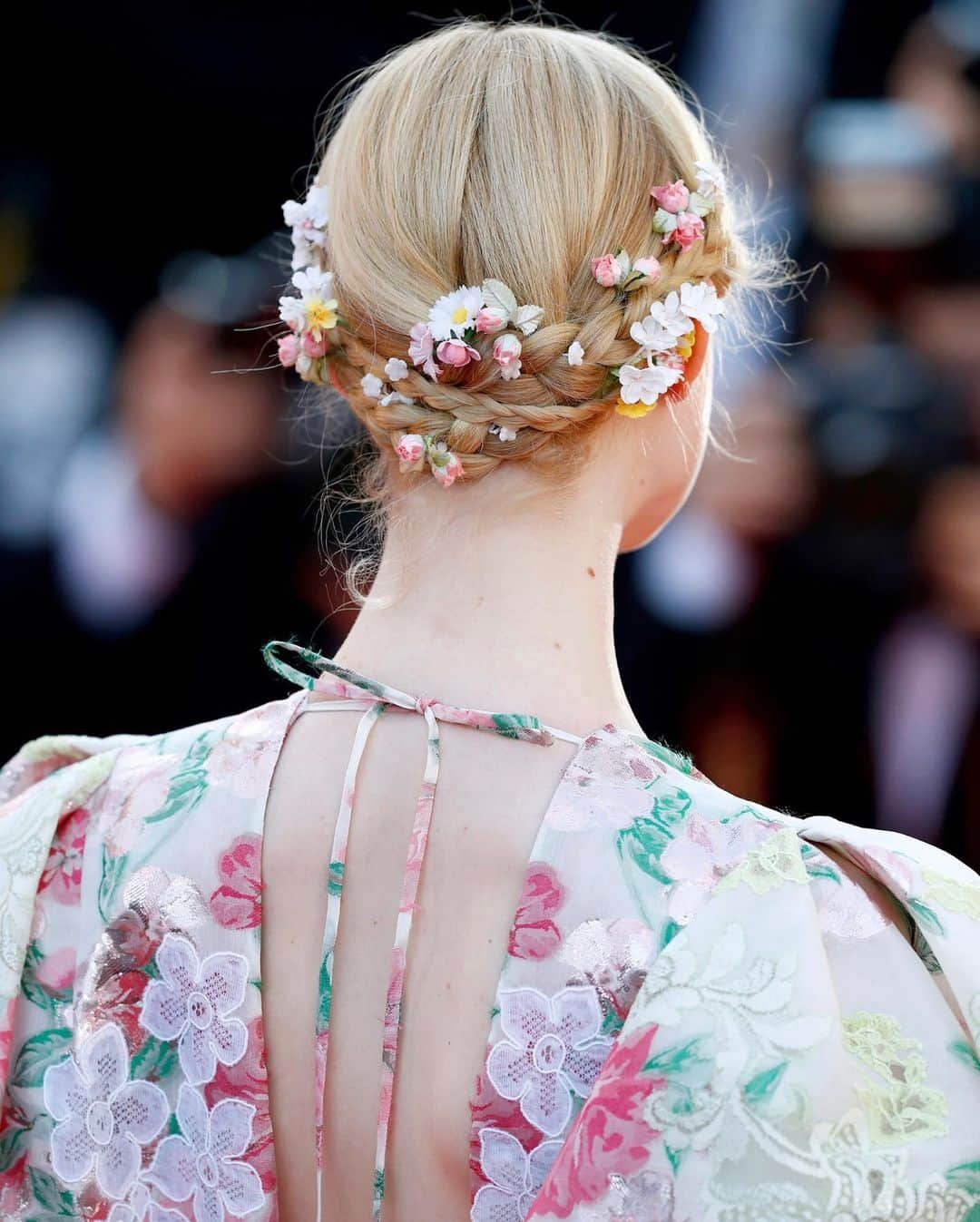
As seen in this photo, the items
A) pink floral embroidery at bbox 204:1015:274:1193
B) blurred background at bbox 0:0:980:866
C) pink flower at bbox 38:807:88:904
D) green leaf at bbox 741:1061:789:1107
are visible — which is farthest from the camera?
blurred background at bbox 0:0:980:866

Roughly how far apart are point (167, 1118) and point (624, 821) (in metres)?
0.39

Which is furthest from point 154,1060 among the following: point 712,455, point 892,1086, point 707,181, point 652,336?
point 712,455

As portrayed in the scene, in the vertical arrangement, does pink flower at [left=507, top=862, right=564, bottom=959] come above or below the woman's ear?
below

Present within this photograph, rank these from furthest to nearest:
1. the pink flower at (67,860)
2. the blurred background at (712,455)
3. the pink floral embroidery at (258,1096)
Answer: the blurred background at (712,455), the pink flower at (67,860), the pink floral embroidery at (258,1096)

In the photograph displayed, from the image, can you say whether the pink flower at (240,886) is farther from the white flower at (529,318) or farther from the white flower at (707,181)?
the white flower at (707,181)

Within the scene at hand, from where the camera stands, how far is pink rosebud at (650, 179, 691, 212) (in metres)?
0.99

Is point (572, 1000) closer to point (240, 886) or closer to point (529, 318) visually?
point (240, 886)

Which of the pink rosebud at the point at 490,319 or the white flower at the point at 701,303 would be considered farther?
the white flower at the point at 701,303

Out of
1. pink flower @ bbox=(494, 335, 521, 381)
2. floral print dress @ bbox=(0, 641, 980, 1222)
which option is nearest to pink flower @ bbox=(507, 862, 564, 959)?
floral print dress @ bbox=(0, 641, 980, 1222)

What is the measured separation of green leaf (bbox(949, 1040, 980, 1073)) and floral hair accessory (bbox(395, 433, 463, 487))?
499 mm

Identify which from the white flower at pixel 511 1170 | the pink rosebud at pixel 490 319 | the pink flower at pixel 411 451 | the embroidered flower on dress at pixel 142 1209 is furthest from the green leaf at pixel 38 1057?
the pink rosebud at pixel 490 319

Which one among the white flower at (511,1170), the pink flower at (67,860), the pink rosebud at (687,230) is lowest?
the white flower at (511,1170)

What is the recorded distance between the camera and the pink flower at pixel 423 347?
0.96 meters

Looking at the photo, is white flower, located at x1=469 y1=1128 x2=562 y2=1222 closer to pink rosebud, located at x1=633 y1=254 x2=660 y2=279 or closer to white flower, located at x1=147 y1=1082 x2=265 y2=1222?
white flower, located at x1=147 y1=1082 x2=265 y2=1222
